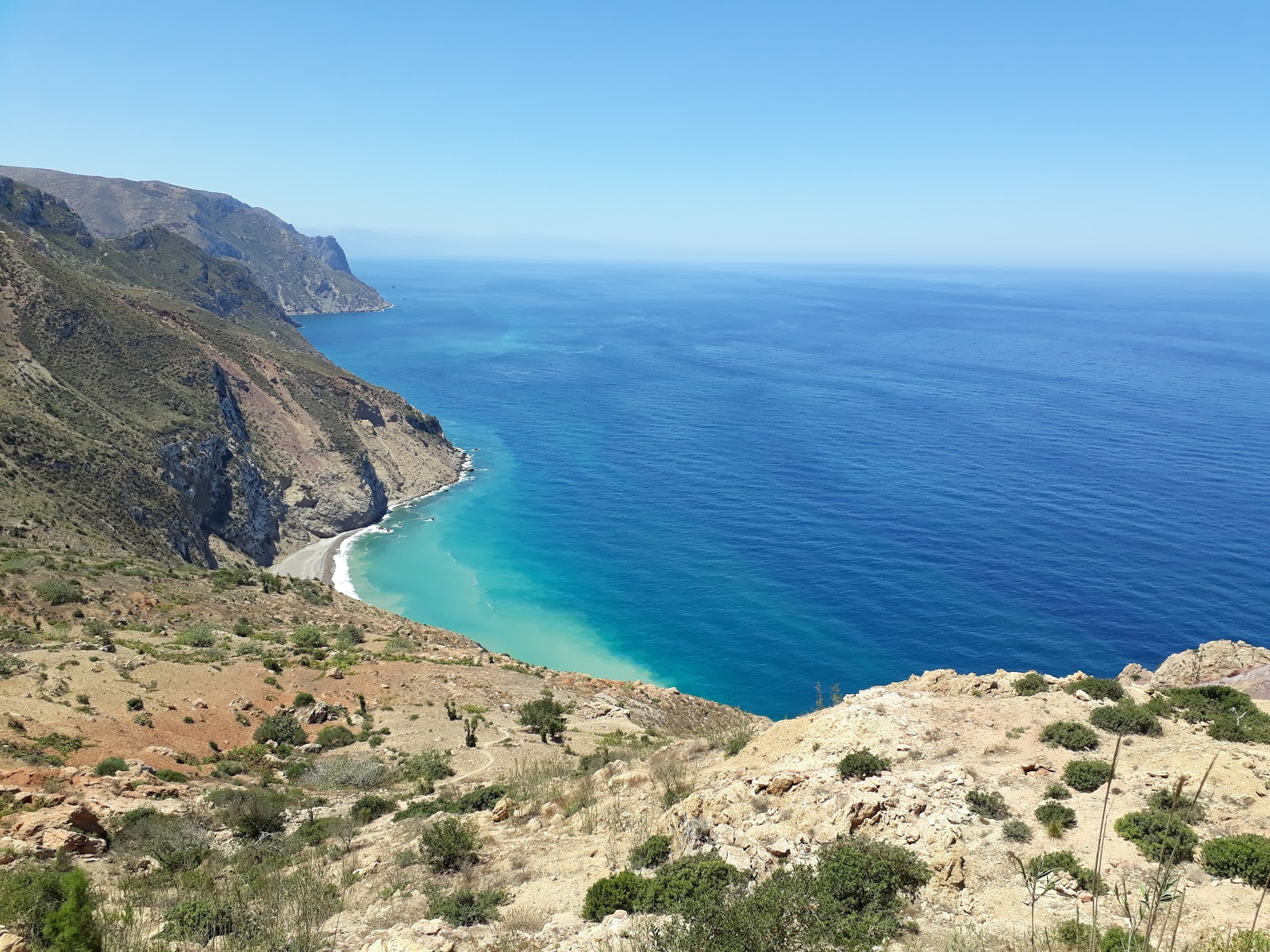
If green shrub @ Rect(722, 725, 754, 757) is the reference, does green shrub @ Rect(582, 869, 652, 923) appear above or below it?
above

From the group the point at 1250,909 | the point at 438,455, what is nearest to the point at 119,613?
the point at 1250,909

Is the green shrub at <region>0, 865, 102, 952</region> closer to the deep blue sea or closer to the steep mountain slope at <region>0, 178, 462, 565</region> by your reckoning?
the steep mountain slope at <region>0, 178, 462, 565</region>

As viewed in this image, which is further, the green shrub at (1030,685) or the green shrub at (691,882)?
the green shrub at (1030,685)

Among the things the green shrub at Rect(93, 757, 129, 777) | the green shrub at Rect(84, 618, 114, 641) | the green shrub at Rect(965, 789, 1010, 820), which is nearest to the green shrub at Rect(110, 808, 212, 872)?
the green shrub at Rect(93, 757, 129, 777)

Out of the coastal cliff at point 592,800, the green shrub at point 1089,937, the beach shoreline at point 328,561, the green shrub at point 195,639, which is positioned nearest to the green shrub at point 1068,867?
the coastal cliff at point 592,800

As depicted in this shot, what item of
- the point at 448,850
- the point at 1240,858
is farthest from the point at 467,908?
the point at 1240,858

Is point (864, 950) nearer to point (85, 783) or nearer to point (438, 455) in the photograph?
point (85, 783)

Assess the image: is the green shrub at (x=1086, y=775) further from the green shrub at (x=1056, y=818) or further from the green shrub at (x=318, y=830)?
the green shrub at (x=318, y=830)

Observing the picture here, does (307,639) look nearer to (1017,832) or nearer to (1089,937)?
(1017,832)
